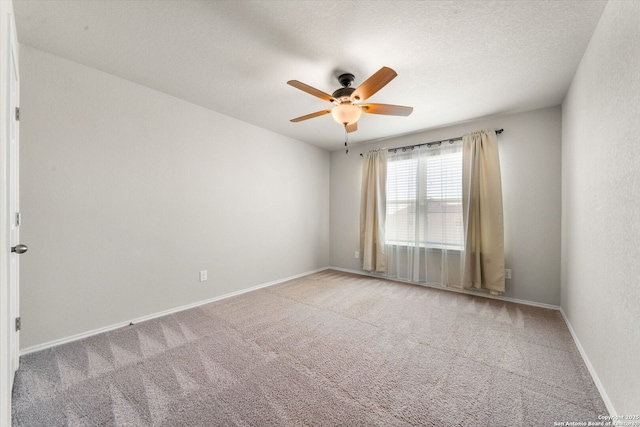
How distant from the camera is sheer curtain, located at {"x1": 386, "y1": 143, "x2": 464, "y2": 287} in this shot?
3549 millimetres

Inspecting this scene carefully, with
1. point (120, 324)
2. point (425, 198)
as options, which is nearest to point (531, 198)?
point (425, 198)

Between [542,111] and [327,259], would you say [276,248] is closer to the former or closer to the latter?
[327,259]

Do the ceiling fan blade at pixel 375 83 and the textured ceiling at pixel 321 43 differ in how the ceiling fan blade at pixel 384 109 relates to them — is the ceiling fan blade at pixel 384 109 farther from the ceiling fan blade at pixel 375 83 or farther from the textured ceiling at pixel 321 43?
the textured ceiling at pixel 321 43

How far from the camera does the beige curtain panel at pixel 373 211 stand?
13.7ft

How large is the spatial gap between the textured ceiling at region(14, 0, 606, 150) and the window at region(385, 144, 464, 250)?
1.08m

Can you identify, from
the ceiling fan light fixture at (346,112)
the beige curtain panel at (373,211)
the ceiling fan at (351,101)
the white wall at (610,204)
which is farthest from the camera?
the beige curtain panel at (373,211)

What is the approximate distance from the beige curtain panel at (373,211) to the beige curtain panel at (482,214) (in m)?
1.21

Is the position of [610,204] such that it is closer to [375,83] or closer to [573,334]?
[573,334]

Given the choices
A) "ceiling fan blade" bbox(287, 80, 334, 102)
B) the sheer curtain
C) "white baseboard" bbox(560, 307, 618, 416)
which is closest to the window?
the sheer curtain

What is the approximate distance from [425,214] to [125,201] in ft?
12.3

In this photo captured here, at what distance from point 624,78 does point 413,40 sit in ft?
3.94

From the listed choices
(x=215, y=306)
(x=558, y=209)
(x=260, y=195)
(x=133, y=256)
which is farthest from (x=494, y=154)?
(x=133, y=256)

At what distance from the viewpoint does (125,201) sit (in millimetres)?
2434

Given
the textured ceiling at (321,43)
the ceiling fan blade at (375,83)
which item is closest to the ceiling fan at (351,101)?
the ceiling fan blade at (375,83)
